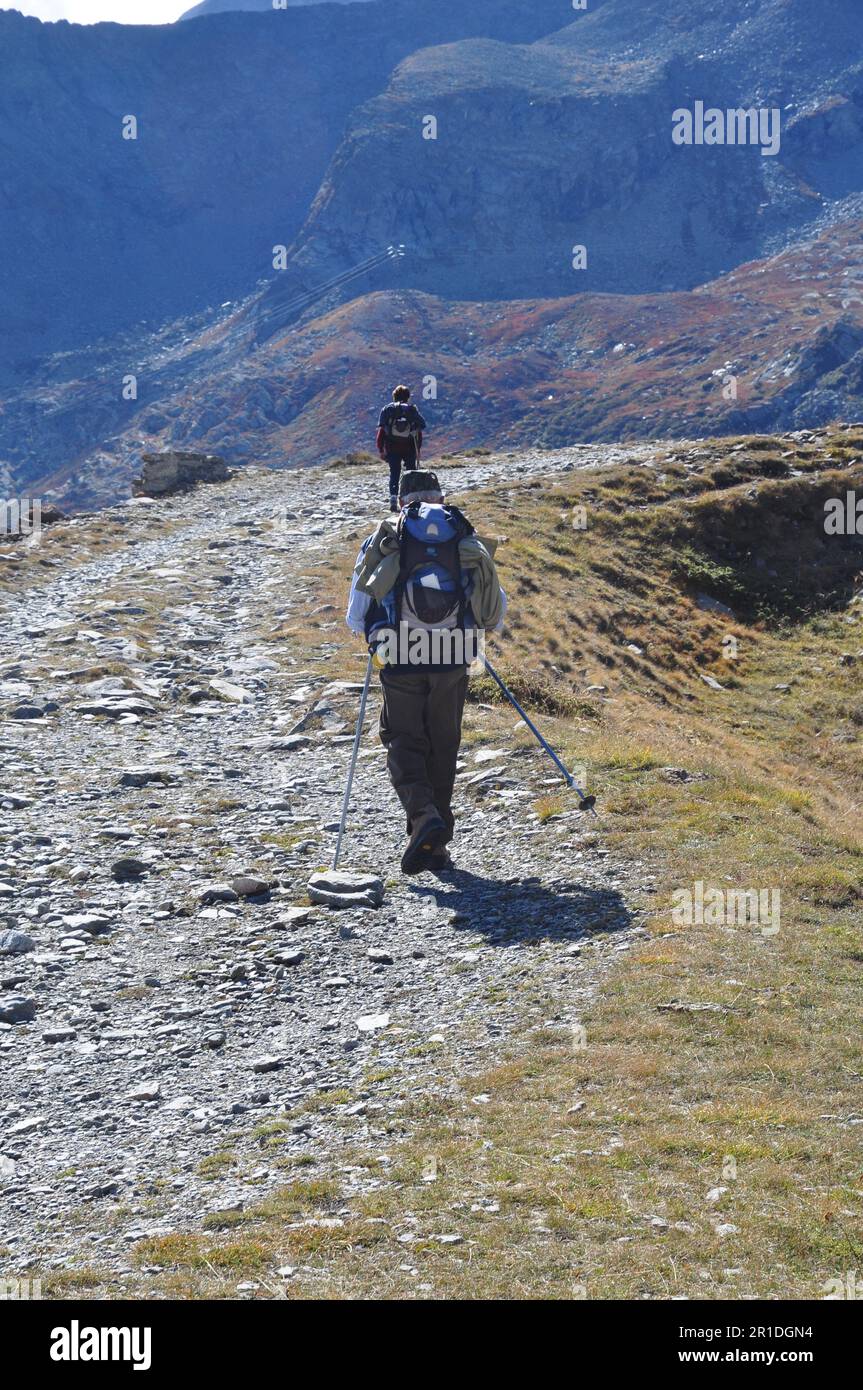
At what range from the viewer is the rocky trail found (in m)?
6.48

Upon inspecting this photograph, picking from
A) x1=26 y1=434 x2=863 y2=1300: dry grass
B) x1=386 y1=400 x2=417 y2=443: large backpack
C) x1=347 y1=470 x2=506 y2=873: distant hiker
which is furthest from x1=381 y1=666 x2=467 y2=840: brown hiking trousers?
x1=386 y1=400 x2=417 y2=443: large backpack

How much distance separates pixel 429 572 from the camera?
10.2 metres

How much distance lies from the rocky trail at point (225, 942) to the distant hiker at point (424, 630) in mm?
639

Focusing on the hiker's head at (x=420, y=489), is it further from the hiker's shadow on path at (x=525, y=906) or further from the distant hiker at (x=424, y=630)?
the hiker's shadow on path at (x=525, y=906)

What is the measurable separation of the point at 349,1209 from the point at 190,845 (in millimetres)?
6312

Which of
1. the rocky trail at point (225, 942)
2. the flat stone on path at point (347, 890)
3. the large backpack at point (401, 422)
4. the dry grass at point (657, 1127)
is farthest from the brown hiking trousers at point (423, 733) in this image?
the large backpack at point (401, 422)

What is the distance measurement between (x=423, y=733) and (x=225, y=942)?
228 cm

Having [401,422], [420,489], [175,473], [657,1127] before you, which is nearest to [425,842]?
[420,489]

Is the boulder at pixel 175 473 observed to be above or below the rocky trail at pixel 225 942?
above

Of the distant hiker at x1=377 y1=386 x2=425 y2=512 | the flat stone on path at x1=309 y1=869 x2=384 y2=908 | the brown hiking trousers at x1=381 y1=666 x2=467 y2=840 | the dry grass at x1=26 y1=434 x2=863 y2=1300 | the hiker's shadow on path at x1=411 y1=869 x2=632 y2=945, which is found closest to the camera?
the dry grass at x1=26 y1=434 x2=863 y2=1300

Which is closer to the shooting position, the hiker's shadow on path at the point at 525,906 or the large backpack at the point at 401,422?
the hiker's shadow on path at the point at 525,906

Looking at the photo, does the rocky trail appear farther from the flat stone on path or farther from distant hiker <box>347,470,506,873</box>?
distant hiker <box>347,470,506,873</box>

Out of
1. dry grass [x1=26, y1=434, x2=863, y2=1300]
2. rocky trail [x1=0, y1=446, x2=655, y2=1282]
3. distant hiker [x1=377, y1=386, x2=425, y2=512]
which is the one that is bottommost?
rocky trail [x1=0, y1=446, x2=655, y2=1282]

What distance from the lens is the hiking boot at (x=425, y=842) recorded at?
9.98 meters
